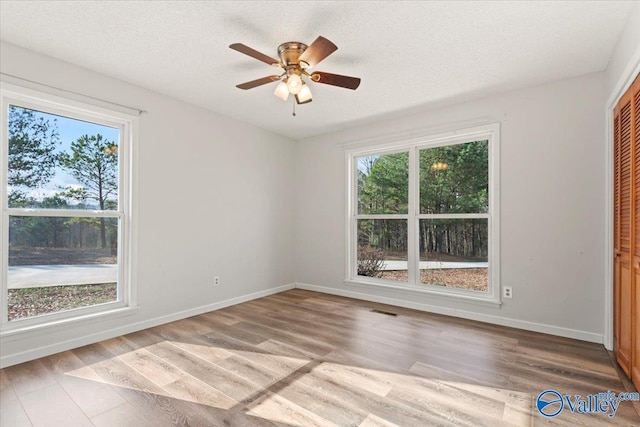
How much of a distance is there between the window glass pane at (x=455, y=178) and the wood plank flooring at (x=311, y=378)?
141cm

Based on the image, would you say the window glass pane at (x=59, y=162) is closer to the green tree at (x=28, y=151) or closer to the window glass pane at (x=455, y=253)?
the green tree at (x=28, y=151)

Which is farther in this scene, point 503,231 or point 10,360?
point 503,231

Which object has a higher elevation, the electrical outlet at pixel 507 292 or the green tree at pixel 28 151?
the green tree at pixel 28 151

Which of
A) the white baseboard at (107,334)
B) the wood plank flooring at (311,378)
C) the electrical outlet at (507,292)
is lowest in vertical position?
the wood plank flooring at (311,378)

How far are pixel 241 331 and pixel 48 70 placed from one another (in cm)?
294

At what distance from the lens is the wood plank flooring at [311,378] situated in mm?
1872

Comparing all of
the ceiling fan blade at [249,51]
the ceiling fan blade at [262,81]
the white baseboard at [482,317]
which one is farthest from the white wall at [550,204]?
the ceiling fan blade at [249,51]

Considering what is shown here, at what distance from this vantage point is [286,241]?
5223 millimetres

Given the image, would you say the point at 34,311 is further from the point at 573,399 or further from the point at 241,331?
the point at 573,399

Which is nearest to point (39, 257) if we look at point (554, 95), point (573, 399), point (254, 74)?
point (254, 74)

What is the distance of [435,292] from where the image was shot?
12.9 ft

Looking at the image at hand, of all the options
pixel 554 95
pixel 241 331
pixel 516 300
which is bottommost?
pixel 241 331

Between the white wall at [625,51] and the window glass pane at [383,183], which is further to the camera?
the window glass pane at [383,183]

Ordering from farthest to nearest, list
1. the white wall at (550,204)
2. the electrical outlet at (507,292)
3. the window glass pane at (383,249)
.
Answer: the window glass pane at (383,249) → the electrical outlet at (507,292) → the white wall at (550,204)
